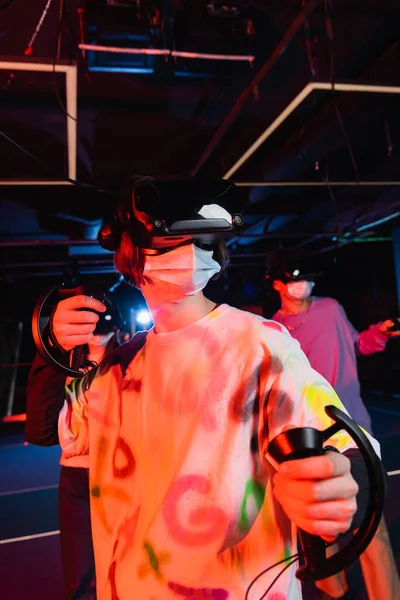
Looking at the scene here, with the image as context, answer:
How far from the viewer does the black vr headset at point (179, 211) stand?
94 cm

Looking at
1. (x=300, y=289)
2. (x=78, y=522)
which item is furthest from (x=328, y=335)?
(x=78, y=522)

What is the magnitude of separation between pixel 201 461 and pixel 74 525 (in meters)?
1.97

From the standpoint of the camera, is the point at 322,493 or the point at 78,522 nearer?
the point at 322,493

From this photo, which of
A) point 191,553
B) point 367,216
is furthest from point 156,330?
point 367,216

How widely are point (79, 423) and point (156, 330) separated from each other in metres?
0.31

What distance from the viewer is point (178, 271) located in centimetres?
101

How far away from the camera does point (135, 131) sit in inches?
180

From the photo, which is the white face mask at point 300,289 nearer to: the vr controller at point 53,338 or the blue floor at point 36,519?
the blue floor at point 36,519

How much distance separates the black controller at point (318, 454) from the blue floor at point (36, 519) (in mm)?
2429

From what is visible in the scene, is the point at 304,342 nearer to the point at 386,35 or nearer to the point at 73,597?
the point at 73,597

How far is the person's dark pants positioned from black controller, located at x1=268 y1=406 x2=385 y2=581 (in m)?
2.09

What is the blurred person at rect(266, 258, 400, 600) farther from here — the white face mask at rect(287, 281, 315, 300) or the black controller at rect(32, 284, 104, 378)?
the black controller at rect(32, 284, 104, 378)

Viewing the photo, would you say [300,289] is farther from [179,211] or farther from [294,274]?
[179,211]

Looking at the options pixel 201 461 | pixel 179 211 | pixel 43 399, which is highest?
pixel 179 211
